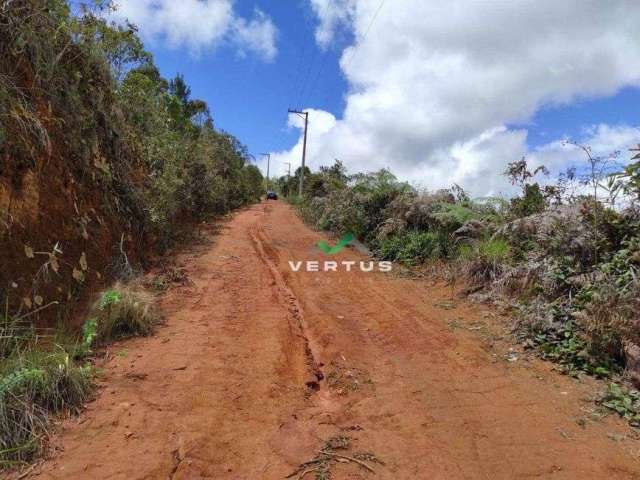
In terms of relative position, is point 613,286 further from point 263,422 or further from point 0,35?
point 0,35

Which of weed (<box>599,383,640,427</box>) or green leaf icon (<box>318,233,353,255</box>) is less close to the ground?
green leaf icon (<box>318,233,353,255</box>)

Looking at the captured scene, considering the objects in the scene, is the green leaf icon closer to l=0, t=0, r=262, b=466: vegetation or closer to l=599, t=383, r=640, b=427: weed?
l=0, t=0, r=262, b=466: vegetation

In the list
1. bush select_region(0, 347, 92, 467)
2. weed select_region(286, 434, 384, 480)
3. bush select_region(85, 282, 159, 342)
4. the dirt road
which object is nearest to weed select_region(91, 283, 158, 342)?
bush select_region(85, 282, 159, 342)

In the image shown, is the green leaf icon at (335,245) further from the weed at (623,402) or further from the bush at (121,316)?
the weed at (623,402)

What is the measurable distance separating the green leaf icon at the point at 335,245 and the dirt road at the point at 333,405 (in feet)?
17.0

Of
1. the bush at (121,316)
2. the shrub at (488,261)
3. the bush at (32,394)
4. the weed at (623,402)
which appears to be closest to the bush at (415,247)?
the shrub at (488,261)

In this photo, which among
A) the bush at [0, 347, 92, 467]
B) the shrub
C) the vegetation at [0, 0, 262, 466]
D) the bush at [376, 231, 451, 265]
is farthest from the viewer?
the bush at [376, 231, 451, 265]

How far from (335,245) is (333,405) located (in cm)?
896

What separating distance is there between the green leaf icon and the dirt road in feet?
17.0

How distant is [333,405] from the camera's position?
3873 millimetres

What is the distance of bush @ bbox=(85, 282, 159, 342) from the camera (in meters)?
4.84

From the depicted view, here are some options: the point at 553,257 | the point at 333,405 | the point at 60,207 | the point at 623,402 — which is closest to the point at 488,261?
the point at 553,257

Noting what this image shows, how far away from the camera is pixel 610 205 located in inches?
218

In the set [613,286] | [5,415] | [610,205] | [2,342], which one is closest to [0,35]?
[2,342]
